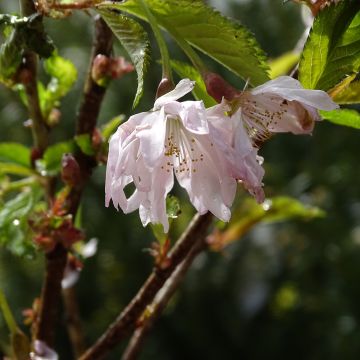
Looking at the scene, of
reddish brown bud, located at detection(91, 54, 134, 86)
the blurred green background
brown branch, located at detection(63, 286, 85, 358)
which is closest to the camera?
reddish brown bud, located at detection(91, 54, 134, 86)

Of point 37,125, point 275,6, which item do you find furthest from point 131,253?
point 37,125

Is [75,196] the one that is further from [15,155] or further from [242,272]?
[242,272]

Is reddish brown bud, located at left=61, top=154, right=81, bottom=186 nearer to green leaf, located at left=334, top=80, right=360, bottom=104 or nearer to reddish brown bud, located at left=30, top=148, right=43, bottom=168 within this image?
reddish brown bud, located at left=30, top=148, right=43, bottom=168

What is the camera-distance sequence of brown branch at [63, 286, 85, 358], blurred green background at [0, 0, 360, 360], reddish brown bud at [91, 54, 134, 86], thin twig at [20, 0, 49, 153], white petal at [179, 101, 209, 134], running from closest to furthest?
white petal at [179, 101, 209, 134], thin twig at [20, 0, 49, 153], reddish brown bud at [91, 54, 134, 86], brown branch at [63, 286, 85, 358], blurred green background at [0, 0, 360, 360]

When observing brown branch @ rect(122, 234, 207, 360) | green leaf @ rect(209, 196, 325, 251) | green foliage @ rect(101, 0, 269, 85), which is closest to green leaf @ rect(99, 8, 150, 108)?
green foliage @ rect(101, 0, 269, 85)

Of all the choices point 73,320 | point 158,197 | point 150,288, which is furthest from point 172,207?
point 73,320

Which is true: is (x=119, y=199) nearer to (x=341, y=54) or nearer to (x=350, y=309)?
(x=341, y=54)

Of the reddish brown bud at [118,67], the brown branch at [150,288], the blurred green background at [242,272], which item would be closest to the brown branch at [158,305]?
the brown branch at [150,288]

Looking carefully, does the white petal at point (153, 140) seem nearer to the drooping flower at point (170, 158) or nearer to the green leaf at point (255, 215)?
the drooping flower at point (170, 158)
